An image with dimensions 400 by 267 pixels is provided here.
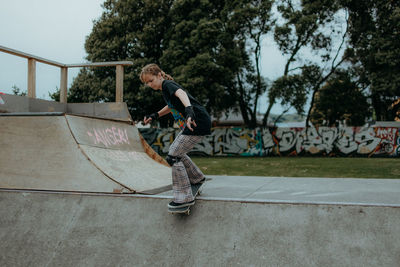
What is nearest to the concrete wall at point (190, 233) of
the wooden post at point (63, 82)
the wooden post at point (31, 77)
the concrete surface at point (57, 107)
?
the concrete surface at point (57, 107)

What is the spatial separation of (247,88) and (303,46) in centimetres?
466

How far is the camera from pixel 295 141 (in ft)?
73.2

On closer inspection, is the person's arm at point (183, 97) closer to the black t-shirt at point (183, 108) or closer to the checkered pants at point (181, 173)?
the black t-shirt at point (183, 108)

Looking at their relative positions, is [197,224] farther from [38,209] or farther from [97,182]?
[38,209]

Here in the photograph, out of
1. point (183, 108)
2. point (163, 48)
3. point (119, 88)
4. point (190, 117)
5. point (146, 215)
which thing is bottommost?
point (146, 215)

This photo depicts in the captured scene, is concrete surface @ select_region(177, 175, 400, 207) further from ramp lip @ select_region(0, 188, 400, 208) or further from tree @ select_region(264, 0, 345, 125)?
tree @ select_region(264, 0, 345, 125)

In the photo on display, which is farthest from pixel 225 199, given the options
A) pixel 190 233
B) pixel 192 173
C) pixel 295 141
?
pixel 295 141

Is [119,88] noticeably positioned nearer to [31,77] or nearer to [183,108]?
[31,77]

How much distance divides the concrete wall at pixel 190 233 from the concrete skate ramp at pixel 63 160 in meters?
0.41

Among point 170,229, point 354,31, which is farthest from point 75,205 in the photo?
point 354,31

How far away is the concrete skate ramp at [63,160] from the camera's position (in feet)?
15.4

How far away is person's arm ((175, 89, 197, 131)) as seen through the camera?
337cm

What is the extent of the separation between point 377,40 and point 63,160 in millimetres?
19972

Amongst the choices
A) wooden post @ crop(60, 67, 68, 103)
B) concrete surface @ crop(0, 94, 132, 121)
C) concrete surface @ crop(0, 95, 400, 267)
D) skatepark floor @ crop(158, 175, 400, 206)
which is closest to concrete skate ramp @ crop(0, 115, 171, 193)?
concrete surface @ crop(0, 95, 400, 267)
